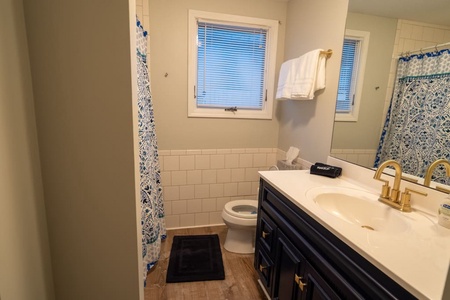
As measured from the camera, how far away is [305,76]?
1.72 m

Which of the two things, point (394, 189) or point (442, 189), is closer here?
point (442, 189)

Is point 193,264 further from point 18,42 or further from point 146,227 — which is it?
point 18,42

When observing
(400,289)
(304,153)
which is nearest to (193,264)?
(304,153)

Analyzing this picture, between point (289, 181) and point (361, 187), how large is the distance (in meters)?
0.42

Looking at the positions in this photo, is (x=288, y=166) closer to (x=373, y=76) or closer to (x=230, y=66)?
(x=373, y=76)

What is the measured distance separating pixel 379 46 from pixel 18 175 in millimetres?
1696

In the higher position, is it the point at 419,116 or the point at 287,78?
the point at 287,78

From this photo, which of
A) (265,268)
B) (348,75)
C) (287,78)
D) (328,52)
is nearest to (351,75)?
(348,75)

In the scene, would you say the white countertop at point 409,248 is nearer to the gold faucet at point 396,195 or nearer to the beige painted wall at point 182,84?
the gold faucet at point 396,195

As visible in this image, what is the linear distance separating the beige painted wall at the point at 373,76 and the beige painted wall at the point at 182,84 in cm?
101

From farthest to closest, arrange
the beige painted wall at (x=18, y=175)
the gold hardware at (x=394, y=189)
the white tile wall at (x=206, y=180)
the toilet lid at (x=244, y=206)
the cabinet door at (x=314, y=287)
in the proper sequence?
the white tile wall at (x=206, y=180), the toilet lid at (x=244, y=206), the gold hardware at (x=394, y=189), the cabinet door at (x=314, y=287), the beige painted wall at (x=18, y=175)

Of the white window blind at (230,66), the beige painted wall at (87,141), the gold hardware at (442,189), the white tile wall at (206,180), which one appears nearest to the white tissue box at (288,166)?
the white tile wall at (206,180)

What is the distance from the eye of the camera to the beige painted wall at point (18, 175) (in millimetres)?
458

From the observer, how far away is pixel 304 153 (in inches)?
77.5
